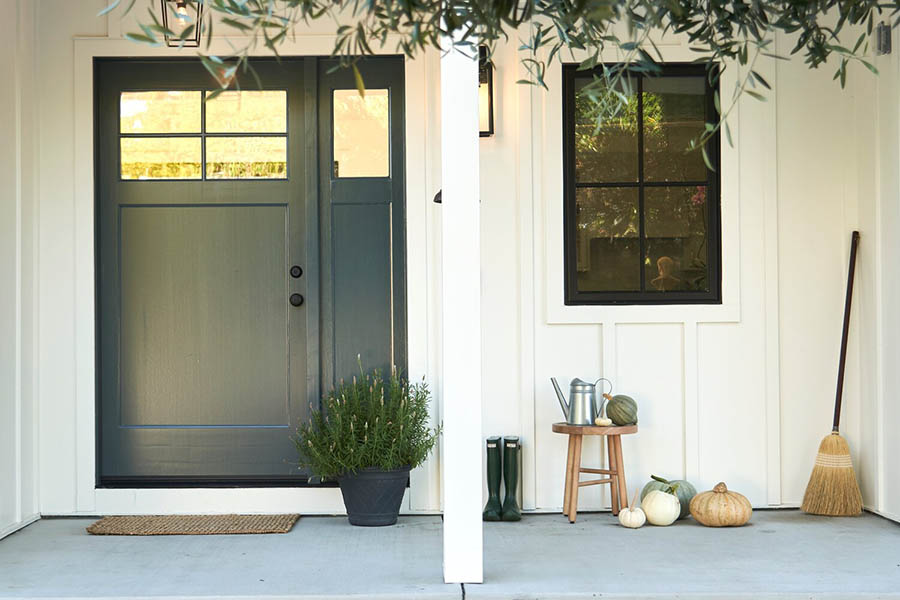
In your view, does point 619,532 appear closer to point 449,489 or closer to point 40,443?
point 449,489

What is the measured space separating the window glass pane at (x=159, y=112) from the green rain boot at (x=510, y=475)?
1972 mm

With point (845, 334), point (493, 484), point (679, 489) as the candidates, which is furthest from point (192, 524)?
point (845, 334)

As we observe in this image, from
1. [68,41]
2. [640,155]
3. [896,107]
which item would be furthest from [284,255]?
[896,107]

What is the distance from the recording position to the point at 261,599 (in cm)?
326

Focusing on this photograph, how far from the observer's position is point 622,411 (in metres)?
4.40

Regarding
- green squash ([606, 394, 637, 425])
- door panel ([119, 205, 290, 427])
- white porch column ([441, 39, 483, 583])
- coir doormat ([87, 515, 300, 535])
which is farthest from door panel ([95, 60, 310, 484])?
white porch column ([441, 39, 483, 583])

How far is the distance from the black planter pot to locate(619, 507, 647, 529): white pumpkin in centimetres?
90

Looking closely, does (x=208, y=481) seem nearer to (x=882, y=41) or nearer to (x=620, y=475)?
(x=620, y=475)

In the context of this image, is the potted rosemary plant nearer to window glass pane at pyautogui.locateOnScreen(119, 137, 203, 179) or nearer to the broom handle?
window glass pane at pyautogui.locateOnScreen(119, 137, 203, 179)

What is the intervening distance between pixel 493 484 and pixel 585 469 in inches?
Result: 15.6

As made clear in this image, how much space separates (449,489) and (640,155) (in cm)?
202

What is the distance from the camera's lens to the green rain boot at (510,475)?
445 centimetres

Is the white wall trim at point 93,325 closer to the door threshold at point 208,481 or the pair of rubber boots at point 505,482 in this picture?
the door threshold at point 208,481

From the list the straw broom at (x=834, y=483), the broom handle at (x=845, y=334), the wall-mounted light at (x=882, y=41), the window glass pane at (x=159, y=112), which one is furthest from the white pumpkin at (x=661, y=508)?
the window glass pane at (x=159, y=112)
